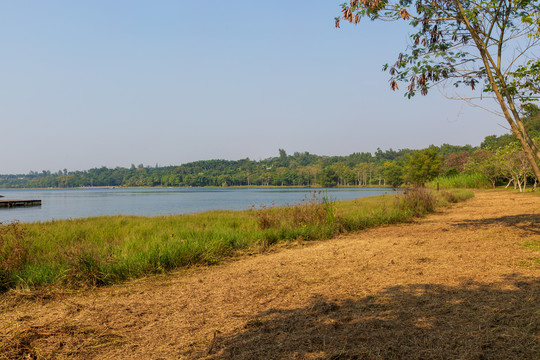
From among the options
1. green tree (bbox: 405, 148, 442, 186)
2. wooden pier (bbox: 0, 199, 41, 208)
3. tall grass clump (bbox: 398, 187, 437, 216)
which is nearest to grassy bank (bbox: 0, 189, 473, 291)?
tall grass clump (bbox: 398, 187, 437, 216)

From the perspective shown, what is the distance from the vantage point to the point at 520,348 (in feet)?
8.81

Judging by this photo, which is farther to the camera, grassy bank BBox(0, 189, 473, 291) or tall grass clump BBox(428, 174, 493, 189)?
tall grass clump BBox(428, 174, 493, 189)

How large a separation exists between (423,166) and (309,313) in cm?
5103

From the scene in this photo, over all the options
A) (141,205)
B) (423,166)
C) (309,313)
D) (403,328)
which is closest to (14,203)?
(141,205)

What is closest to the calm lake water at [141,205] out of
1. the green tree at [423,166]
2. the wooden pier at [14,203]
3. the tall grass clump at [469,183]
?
the wooden pier at [14,203]

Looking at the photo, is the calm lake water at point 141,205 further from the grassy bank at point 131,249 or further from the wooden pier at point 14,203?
the wooden pier at point 14,203

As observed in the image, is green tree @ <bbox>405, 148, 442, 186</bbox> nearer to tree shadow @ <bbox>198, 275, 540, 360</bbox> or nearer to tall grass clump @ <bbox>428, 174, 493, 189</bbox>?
tall grass clump @ <bbox>428, 174, 493, 189</bbox>

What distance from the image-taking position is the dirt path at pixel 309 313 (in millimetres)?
2887

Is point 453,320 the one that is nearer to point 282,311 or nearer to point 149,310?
point 282,311

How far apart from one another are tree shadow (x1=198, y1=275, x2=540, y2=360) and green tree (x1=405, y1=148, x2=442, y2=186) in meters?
49.4

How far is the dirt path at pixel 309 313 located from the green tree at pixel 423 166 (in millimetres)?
46922

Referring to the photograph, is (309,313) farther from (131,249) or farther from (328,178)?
(328,178)

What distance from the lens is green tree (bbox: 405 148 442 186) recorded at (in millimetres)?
49703

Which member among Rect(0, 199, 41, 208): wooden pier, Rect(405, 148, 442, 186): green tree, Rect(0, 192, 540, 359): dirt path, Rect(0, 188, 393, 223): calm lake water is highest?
Rect(405, 148, 442, 186): green tree
